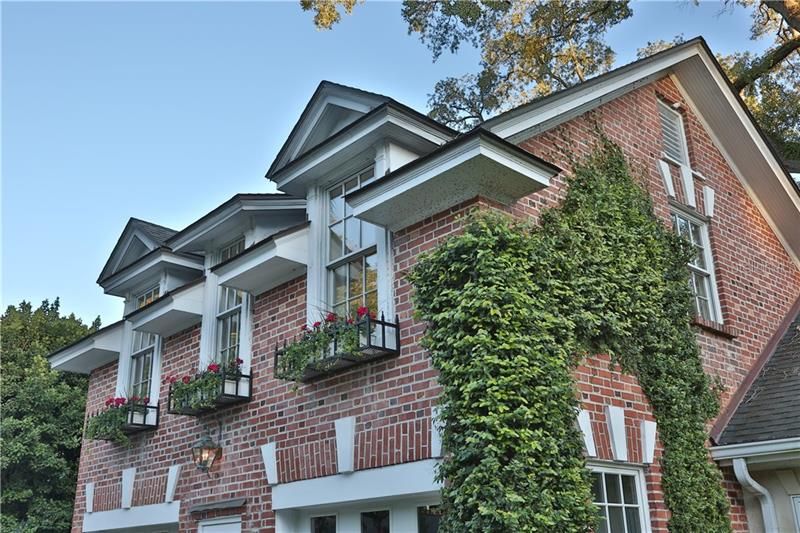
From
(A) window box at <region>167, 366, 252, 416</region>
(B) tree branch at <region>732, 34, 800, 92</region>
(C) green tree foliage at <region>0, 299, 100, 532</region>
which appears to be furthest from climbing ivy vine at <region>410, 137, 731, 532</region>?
(C) green tree foliage at <region>0, 299, 100, 532</region>

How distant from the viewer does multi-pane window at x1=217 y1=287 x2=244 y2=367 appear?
9.30 meters

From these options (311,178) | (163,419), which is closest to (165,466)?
(163,419)

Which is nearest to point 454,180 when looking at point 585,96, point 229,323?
point 585,96

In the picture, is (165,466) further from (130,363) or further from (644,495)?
(644,495)

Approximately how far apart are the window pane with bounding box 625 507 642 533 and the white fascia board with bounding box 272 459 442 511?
6.51 ft

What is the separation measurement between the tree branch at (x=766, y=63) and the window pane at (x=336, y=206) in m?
10.7

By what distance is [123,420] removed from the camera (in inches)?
396

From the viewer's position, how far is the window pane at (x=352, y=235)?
7715 mm

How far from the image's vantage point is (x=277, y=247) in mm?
7918

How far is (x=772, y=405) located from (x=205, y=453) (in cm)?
667

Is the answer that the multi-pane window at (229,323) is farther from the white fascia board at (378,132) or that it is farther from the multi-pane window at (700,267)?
the multi-pane window at (700,267)

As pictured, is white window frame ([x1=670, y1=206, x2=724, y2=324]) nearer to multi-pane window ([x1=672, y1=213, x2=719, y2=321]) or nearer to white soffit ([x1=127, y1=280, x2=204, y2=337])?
multi-pane window ([x1=672, y1=213, x2=719, y2=321])

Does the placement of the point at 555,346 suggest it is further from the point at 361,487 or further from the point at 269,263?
the point at 269,263

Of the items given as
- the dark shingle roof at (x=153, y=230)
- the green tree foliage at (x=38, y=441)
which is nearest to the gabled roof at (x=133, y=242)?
the dark shingle roof at (x=153, y=230)
